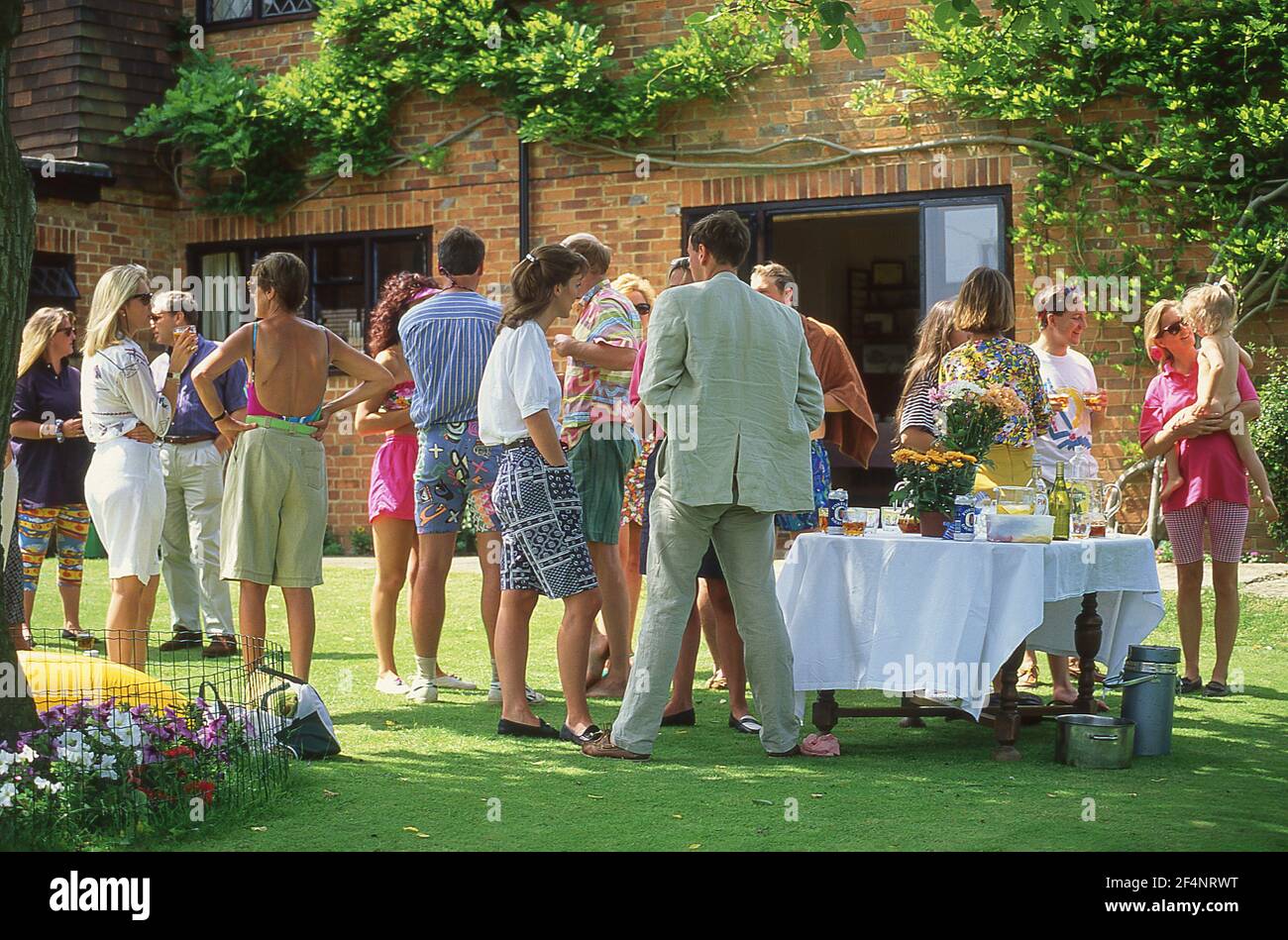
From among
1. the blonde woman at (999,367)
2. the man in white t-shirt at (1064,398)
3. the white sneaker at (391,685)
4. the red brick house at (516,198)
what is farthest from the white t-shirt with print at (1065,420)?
the red brick house at (516,198)

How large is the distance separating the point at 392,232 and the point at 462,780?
10078mm

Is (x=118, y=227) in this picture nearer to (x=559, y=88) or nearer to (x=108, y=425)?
(x=559, y=88)

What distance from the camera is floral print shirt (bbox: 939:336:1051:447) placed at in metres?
6.25

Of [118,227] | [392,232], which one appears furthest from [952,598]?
Answer: [118,227]

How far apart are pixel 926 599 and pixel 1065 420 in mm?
1787

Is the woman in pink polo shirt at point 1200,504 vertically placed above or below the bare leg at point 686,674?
above

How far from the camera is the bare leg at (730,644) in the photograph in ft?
21.0

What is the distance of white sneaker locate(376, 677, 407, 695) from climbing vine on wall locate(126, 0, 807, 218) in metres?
6.97

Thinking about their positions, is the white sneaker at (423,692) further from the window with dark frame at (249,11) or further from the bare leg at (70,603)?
the window with dark frame at (249,11)

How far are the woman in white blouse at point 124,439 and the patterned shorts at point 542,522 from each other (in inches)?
72.5

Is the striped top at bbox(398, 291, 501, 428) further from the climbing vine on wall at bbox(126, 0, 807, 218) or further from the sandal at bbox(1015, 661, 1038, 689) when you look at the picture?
the climbing vine on wall at bbox(126, 0, 807, 218)

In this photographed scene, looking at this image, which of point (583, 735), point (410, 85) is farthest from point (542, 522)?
point (410, 85)

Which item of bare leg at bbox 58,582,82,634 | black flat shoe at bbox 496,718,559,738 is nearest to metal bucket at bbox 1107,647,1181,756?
black flat shoe at bbox 496,718,559,738

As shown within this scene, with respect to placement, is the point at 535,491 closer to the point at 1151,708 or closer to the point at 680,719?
the point at 680,719
